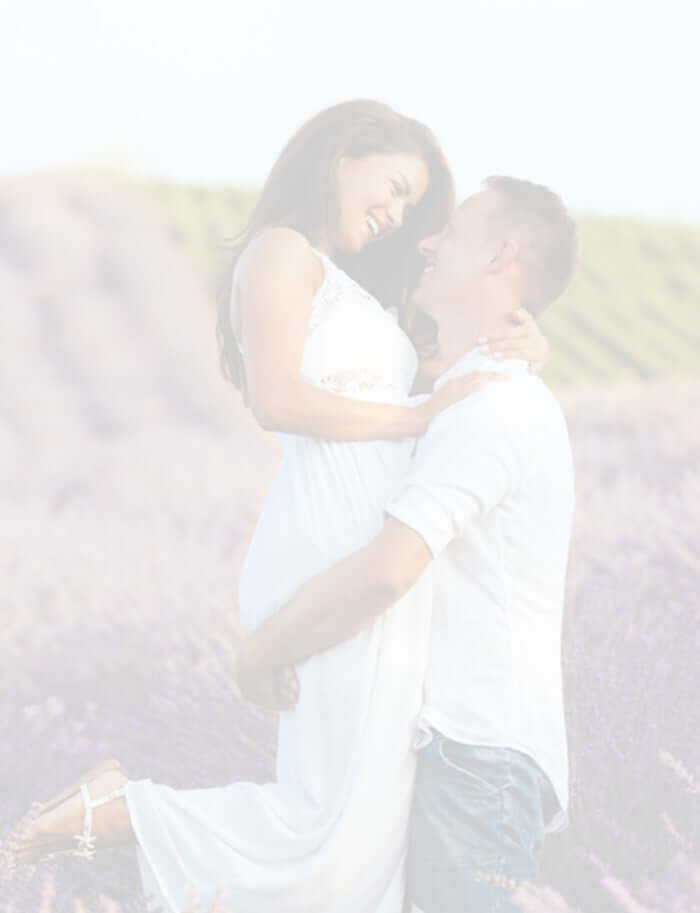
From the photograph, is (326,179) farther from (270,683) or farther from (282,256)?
(270,683)

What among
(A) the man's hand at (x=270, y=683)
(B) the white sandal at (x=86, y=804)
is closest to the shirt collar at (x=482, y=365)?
(A) the man's hand at (x=270, y=683)

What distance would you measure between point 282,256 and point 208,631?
178cm

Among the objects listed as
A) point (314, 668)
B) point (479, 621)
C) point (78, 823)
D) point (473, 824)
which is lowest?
point (78, 823)

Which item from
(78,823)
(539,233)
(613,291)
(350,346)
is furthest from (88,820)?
(613,291)

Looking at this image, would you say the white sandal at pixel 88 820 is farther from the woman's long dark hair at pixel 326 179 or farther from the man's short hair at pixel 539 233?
the man's short hair at pixel 539 233

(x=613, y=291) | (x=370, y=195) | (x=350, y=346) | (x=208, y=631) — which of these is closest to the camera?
(x=350, y=346)

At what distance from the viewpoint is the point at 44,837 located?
2.05 metres

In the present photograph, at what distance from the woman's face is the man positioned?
1.02 ft

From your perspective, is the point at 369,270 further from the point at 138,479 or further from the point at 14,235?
the point at 14,235

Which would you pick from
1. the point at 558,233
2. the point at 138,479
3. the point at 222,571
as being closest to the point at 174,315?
the point at 138,479

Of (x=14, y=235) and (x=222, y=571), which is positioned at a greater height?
(x=222, y=571)

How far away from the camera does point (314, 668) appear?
1.97m

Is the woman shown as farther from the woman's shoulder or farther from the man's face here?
the man's face

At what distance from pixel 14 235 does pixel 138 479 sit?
5597mm
